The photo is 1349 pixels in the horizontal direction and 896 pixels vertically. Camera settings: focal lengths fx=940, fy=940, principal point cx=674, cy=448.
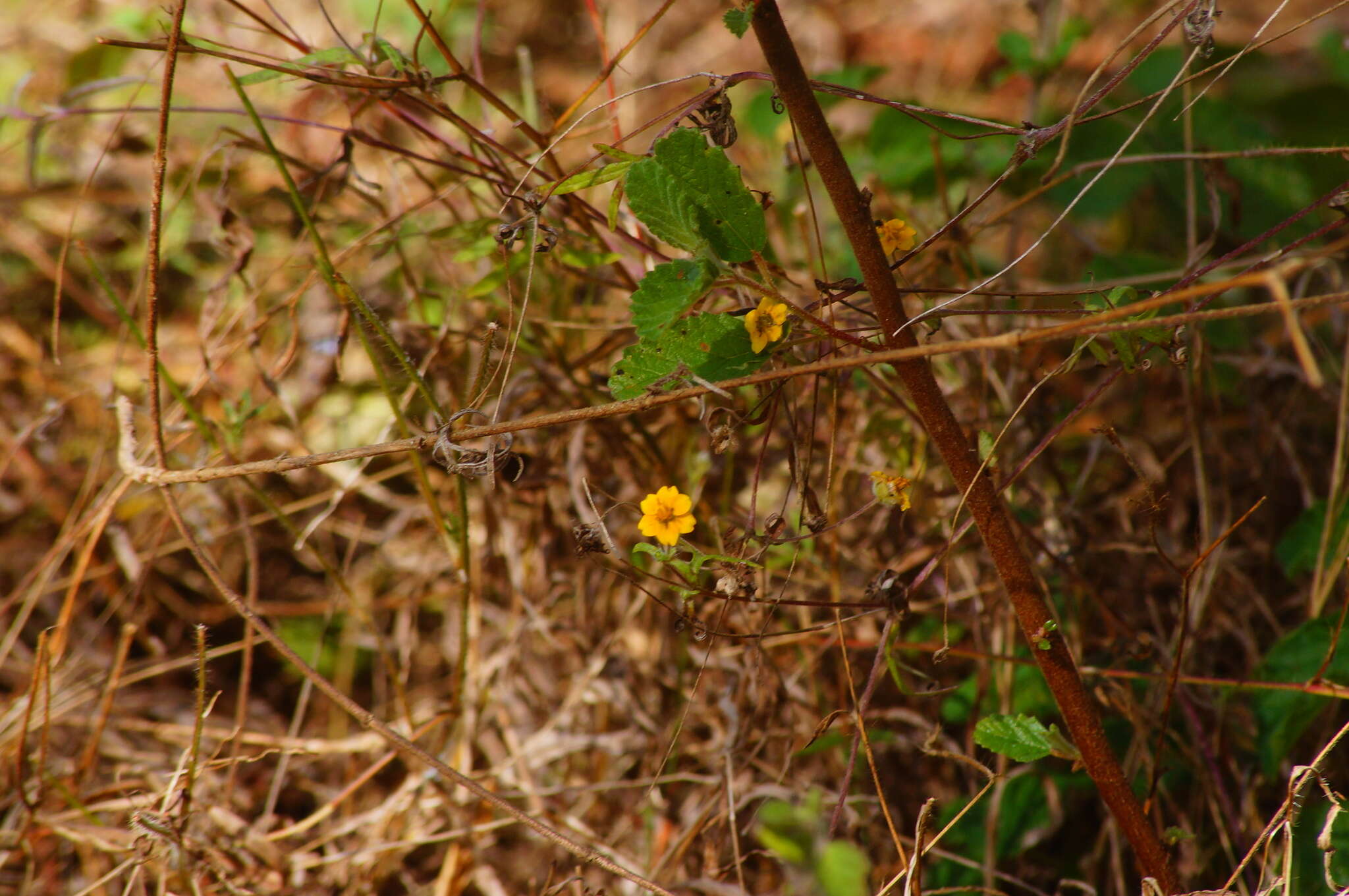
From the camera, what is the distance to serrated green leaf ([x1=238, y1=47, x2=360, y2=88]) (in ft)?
3.52

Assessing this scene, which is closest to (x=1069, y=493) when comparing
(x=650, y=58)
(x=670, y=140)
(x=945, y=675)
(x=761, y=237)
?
(x=945, y=675)

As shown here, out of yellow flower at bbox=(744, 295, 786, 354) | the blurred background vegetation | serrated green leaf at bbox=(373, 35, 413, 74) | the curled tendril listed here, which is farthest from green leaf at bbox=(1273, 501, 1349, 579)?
serrated green leaf at bbox=(373, 35, 413, 74)

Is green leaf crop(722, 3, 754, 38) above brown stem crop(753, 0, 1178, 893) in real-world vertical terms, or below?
above

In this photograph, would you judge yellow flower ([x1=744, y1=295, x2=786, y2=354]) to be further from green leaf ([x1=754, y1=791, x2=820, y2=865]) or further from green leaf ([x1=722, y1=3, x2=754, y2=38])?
green leaf ([x1=754, y1=791, x2=820, y2=865])

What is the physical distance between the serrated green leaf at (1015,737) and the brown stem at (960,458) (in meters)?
0.04

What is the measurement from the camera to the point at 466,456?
3.31 ft

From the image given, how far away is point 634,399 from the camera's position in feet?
3.07

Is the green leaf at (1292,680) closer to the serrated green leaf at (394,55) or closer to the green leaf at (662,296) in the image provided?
the green leaf at (662,296)

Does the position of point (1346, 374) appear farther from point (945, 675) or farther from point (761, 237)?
point (761, 237)

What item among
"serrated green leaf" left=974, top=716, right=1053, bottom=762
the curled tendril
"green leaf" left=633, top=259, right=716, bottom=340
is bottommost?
"serrated green leaf" left=974, top=716, right=1053, bottom=762

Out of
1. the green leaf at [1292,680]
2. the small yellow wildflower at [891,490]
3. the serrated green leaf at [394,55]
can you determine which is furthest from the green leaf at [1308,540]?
the serrated green leaf at [394,55]

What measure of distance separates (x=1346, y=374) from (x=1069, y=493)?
1.33 ft

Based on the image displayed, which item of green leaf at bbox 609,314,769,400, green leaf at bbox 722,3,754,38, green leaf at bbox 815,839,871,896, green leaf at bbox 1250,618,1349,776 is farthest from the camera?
green leaf at bbox 1250,618,1349,776

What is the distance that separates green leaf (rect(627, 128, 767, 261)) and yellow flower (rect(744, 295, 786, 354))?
0.09 m
